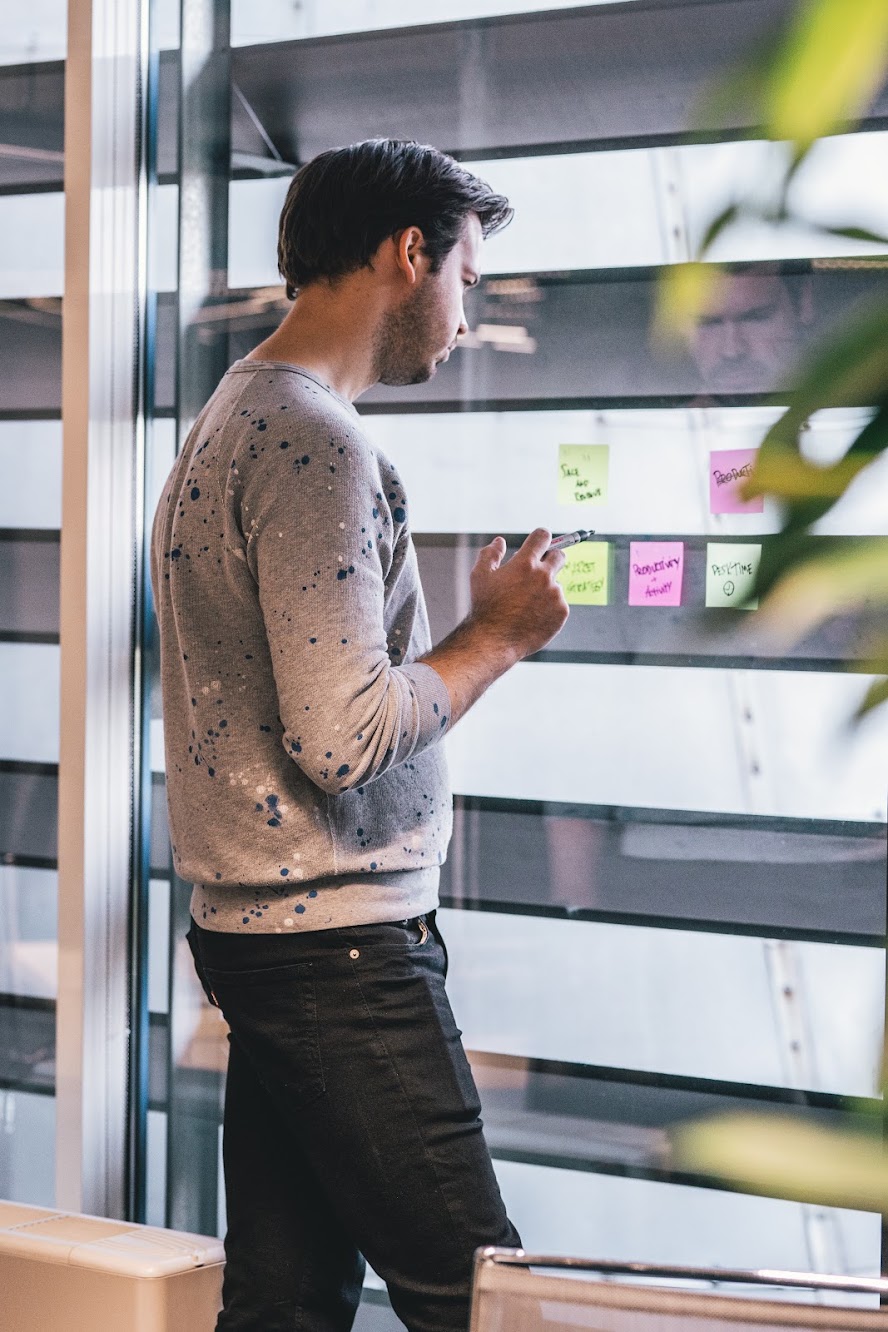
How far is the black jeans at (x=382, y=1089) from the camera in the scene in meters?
1.33

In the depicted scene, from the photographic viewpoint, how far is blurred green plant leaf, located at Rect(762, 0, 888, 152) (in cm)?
25

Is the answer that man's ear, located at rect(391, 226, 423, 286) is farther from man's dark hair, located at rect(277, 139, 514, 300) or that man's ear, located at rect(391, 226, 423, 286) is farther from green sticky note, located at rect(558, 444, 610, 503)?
green sticky note, located at rect(558, 444, 610, 503)

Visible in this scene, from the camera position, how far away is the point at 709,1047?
1.97 metres

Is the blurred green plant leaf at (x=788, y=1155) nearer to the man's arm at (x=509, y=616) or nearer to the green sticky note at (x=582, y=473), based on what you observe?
the man's arm at (x=509, y=616)

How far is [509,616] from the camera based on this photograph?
1.47 meters

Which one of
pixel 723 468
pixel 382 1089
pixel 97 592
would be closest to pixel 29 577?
pixel 97 592

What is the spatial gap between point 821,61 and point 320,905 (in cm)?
118

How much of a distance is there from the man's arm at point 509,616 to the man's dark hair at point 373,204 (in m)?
0.34

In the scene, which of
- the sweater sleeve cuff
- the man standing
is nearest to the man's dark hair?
the man standing

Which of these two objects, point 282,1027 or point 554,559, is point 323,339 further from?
point 282,1027

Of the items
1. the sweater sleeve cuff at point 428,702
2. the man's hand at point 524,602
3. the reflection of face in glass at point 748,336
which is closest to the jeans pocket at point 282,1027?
the sweater sleeve cuff at point 428,702

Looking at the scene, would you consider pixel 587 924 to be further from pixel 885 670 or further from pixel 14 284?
pixel 885 670

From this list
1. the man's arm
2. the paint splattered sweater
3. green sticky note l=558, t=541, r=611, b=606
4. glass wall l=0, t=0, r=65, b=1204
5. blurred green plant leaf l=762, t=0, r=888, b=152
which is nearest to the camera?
blurred green plant leaf l=762, t=0, r=888, b=152

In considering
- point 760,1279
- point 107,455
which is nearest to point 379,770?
point 760,1279
